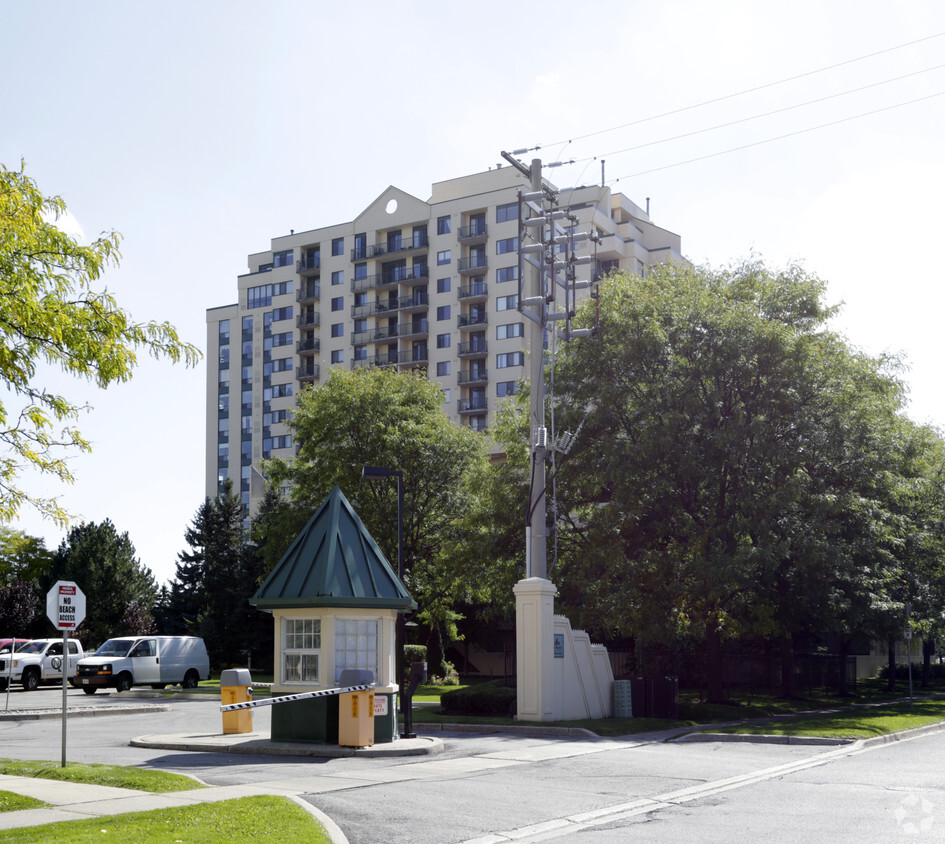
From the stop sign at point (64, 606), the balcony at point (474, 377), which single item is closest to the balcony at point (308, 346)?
the balcony at point (474, 377)

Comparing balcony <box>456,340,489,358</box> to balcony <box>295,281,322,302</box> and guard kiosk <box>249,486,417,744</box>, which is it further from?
guard kiosk <box>249,486,417,744</box>

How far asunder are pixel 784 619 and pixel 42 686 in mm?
30774

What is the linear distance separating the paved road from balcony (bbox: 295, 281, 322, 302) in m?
81.8

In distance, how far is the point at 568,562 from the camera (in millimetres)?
30219

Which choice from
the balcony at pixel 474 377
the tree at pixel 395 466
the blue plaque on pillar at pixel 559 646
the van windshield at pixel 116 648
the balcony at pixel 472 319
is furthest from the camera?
the balcony at pixel 472 319

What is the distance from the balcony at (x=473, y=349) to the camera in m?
90.1

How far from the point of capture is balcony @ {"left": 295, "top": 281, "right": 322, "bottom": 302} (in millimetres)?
101125

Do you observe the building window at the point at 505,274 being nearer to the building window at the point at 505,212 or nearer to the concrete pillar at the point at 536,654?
the building window at the point at 505,212

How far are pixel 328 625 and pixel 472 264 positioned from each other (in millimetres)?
74274

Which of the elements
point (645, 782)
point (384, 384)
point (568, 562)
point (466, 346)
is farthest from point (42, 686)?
point (466, 346)

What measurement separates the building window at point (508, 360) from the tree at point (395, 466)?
41.8m

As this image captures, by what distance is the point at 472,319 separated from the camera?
9081 centimetres

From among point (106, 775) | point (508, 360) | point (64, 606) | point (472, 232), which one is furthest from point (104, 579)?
point (106, 775)

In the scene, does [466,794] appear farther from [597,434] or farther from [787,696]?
[787,696]
